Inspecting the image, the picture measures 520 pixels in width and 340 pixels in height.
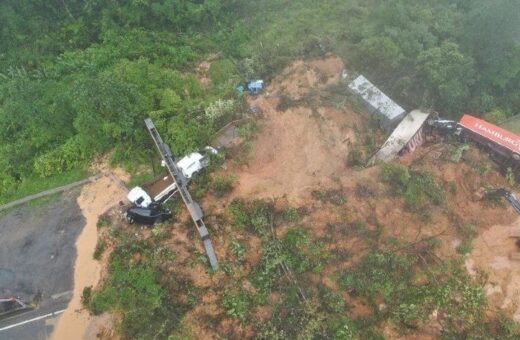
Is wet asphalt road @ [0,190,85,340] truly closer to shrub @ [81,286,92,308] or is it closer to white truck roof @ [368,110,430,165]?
shrub @ [81,286,92,308]

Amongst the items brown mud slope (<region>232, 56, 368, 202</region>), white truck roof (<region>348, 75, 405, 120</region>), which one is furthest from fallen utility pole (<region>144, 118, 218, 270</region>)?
white truck roof (<region>348, 75, 405, 120</region>)

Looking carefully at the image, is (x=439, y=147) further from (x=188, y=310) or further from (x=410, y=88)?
(x=188, y=310)

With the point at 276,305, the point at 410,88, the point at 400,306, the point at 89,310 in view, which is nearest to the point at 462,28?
the point at 410,88

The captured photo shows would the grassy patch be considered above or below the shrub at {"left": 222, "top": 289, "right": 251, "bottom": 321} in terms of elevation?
above

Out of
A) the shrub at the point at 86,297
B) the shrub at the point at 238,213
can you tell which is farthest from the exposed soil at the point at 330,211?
the shrub at the point at 86,297

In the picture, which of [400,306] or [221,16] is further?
[221,16]

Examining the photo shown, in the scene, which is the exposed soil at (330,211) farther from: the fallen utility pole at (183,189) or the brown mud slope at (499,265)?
the fallen utility pole at (183,189)
